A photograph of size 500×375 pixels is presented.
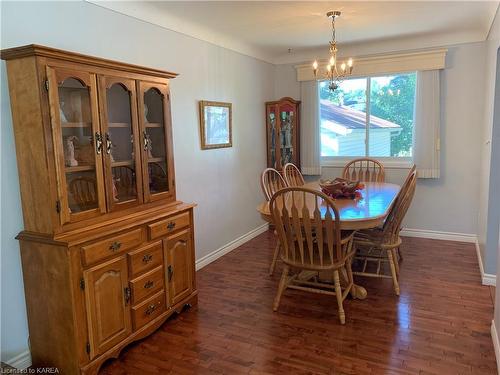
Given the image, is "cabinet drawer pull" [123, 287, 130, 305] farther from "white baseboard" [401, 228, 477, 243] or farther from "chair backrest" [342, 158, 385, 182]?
"white baseboard" [401, 228, 477, 243]

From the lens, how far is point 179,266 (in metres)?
2.87

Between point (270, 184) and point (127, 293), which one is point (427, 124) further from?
point (127, 293)

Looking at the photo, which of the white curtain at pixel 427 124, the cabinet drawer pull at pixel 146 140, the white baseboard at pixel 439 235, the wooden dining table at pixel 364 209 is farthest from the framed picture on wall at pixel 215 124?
the white baseboard at pixel 439 235

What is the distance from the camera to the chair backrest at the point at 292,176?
167 inches

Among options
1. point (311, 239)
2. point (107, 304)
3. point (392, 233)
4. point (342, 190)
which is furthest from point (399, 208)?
point (107, 304)

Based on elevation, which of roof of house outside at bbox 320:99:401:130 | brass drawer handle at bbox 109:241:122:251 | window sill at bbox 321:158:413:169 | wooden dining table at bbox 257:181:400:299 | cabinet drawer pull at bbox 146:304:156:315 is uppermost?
roof of house outside at bbox 320:99:401:130

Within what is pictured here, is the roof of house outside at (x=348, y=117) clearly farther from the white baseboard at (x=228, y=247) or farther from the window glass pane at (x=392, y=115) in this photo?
the white baseboard at (x=228, y=247)

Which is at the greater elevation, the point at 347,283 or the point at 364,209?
the point at 364,209

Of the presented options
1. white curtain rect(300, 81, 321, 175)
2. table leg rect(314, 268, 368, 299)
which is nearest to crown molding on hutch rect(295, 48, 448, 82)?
white curtain rect(300, 81, 321, 175)

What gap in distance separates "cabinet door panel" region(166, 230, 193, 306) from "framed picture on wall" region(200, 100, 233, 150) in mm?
1223

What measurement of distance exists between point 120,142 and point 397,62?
3.45 meters

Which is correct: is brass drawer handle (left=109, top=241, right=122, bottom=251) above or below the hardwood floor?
above

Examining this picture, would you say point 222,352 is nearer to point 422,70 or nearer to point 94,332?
point 94,332

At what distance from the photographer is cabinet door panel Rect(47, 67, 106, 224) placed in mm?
2055
